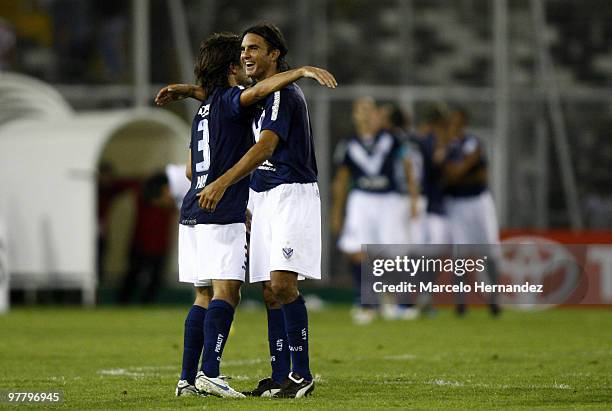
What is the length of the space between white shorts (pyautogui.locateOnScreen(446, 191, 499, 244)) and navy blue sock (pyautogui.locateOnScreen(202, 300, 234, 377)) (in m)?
10.7

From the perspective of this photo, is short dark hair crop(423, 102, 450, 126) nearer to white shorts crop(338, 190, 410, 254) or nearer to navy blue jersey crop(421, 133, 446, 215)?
navy blue jersey crop(421, 133, 446, 215)

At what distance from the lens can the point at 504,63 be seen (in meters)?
24.7

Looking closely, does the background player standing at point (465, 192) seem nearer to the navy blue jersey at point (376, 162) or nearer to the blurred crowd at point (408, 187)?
the blurred crowd at point (408, 187)

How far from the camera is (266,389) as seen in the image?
30.5ft

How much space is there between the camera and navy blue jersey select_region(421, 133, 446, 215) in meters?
19.3

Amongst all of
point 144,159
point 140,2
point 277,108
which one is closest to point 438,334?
point 277,108

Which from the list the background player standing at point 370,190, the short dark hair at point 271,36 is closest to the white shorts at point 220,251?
the short dark hair at point 271,36

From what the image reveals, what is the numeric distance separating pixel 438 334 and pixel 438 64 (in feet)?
33.7

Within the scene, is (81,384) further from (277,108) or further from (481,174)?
(481,174)

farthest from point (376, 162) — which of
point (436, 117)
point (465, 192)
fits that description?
point (465, 192)

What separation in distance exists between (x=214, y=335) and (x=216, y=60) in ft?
5.72

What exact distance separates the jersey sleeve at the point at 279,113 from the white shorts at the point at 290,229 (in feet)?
1.22

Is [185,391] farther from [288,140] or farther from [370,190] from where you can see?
[370,190]

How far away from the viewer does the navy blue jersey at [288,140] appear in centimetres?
905
